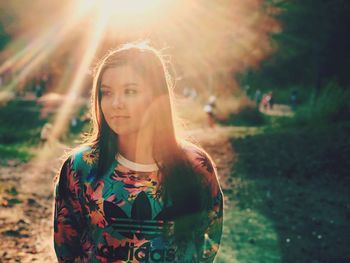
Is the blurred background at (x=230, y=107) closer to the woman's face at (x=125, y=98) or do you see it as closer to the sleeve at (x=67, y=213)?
the woman's face at (x=125, y=98)

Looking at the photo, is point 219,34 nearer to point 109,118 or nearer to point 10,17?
point 10,17

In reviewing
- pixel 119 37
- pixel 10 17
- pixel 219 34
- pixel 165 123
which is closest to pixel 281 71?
pixel 219 34

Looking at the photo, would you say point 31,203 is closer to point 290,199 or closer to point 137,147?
point 290,199

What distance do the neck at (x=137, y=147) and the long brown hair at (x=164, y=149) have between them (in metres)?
0.03

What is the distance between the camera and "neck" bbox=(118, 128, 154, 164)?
2227 mm

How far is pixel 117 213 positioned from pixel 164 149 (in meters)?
0.40

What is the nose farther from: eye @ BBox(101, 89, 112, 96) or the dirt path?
the dirt path

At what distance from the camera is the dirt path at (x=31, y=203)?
589cm

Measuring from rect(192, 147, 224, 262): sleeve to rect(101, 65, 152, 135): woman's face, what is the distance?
0.39 meters

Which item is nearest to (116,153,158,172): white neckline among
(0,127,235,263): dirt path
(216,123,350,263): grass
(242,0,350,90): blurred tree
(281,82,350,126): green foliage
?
(0,127,235,263): dirt path

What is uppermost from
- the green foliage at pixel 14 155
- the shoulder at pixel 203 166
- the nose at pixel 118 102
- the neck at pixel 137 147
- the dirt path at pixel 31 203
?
the nose at pixel 118 102

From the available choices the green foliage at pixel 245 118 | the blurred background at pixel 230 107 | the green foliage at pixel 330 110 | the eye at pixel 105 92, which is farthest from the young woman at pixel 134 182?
the green foliage at pixel 245 118

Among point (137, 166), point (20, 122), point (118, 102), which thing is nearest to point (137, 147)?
point (137, 166)

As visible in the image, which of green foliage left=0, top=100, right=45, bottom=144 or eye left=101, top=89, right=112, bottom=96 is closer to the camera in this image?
eye left=101, top=89, right=112, bottom=96
